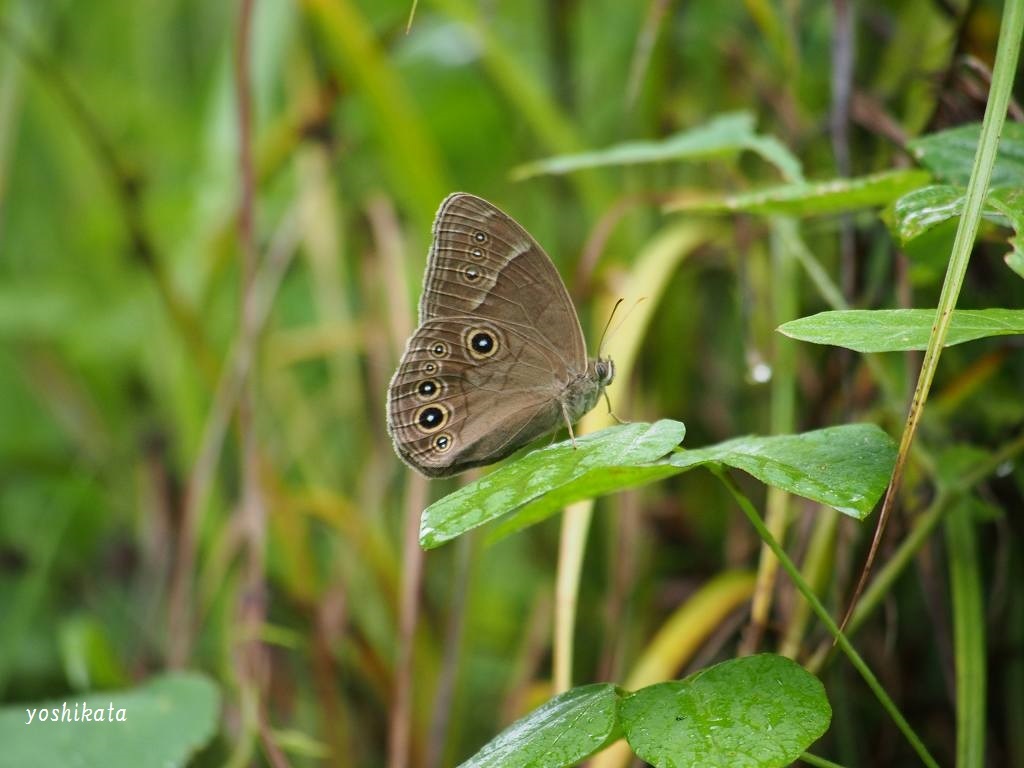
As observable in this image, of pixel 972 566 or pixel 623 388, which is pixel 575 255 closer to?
pixel 623 388

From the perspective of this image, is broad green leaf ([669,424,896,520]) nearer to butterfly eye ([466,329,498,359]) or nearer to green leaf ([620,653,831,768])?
green leaf ([620,653,831,768])

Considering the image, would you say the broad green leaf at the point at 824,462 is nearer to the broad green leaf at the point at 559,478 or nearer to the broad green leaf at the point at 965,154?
the broad green leaf at the point at 559,478

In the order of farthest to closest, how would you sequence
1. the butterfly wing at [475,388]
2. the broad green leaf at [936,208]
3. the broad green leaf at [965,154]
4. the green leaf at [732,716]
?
the butterfly wing at [475,388] → the broad green leaf at [965,154] → the broad green leaf at [936,208] → the green leaf at [732,716]

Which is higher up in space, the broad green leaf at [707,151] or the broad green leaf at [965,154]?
the broad green leaf at [707,151]

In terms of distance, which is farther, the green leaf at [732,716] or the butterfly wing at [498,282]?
the butterfly wing at [498,282]

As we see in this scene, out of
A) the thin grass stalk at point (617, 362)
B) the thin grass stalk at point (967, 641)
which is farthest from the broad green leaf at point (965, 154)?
the thin grass stalk at point (617, 362)

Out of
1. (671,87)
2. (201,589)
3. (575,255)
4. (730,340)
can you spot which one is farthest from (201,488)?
(671,87)

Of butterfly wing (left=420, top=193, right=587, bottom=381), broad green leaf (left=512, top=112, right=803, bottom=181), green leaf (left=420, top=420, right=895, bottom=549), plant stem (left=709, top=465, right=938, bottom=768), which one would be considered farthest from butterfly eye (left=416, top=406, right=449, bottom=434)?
plant stem (left=709, top=465, right=938, bottom=768)
